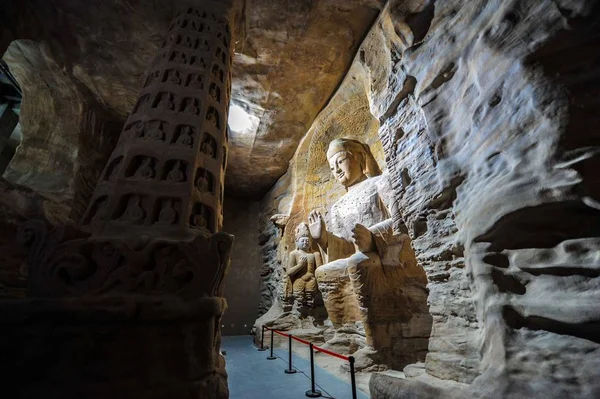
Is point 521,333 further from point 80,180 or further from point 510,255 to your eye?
point 80,180

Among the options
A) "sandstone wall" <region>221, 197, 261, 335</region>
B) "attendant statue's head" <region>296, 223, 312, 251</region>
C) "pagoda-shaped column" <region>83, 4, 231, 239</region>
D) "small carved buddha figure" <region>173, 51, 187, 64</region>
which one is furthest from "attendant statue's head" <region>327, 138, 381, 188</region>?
"sandstone wall" <region>221, 197, 261, 335</region>

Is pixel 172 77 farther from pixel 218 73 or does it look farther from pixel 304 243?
pixel 304 243

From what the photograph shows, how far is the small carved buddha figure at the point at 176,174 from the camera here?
1.86m

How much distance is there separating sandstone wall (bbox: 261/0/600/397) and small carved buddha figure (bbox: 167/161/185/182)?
182cm

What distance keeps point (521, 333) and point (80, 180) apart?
5513mm

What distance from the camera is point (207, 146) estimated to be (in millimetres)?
2172

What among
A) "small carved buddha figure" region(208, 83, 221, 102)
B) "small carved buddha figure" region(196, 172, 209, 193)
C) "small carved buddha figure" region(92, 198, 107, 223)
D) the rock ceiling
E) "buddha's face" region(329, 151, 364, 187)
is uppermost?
the rock ceiling

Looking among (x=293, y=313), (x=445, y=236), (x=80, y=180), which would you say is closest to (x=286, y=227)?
(x=293, y=313)

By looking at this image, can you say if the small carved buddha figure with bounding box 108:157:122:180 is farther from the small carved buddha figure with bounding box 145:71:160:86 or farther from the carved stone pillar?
the small carved buddha figure with bounding box 145:71:160:86

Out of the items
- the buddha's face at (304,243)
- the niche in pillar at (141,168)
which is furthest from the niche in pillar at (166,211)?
the buddha's face at (304,243)

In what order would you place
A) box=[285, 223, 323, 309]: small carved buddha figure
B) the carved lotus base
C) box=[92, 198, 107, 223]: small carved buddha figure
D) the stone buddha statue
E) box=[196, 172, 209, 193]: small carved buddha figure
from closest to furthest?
1. the carved lotus base
2. box=[92, 198, 107, 223]: small carved buddha figure
3. box=[196, 172, 209, 193]: small carved buddha figure
4. the stone buddha statue
5. box=[285, 223, 323, 309]: small carved buddha figure

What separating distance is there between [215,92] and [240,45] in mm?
1812

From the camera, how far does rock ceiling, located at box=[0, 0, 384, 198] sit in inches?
133

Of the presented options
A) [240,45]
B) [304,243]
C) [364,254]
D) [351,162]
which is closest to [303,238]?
[304,243]
